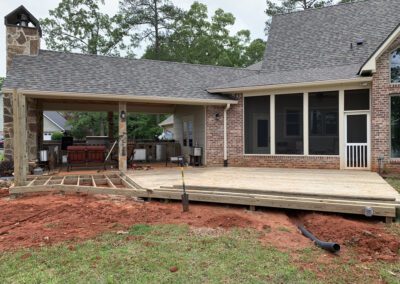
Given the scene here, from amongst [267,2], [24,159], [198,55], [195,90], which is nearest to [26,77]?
[24,159]

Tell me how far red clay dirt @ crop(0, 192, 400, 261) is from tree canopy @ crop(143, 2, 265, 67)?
2178 centimetres

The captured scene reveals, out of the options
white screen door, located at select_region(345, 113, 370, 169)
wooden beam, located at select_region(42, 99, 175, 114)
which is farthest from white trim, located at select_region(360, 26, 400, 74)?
wooden beam, located at select_region(42, 99, 175, 114)

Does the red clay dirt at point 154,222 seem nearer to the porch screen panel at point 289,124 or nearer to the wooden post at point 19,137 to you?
the wooden post at point 19,137

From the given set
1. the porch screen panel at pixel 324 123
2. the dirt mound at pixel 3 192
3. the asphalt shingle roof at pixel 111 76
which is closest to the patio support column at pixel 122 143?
the asphalt shingle roof at pixel 111 76

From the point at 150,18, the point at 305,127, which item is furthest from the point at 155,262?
the point at 150,18

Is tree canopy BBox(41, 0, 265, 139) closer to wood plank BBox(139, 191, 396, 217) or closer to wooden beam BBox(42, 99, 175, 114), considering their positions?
wooden beam BBox(42, 99, 175, 114)

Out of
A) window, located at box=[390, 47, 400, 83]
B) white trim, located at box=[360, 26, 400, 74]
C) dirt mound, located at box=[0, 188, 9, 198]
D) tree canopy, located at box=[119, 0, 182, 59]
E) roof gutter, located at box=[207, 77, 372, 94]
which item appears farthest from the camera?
tree canopy, located at box=[119, 0, 182, 59]

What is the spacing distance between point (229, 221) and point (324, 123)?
724 cm

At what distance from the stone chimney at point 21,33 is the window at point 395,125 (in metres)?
13.0

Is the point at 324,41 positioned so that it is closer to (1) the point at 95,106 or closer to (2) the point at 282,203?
(2) the point at 282,203

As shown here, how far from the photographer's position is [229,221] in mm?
5363

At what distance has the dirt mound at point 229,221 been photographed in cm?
523

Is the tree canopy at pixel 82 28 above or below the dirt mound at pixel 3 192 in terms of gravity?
above

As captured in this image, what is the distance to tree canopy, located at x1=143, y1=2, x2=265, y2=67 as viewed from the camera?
2745cm
